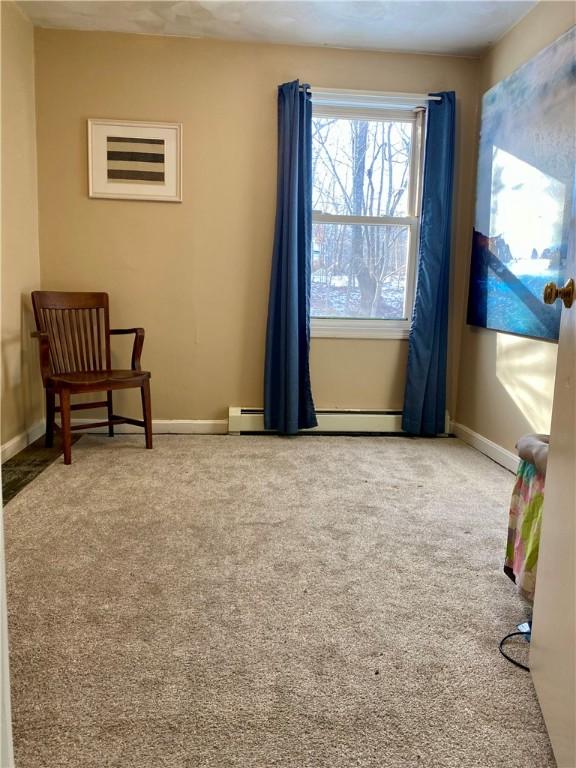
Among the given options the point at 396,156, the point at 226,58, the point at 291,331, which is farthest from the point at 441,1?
the point at 291,331

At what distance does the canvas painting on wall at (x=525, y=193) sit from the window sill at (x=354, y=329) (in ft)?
1.68

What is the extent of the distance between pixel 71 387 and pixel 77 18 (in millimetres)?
2028

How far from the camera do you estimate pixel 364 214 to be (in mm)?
3609

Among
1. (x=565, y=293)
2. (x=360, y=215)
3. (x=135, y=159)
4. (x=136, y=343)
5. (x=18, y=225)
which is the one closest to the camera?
(x=565, y=293)

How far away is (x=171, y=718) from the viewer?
1212 millimetres

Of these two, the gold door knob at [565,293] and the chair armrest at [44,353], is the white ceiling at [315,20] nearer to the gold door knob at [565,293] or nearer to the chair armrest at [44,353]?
the chair armrest at [44,353]

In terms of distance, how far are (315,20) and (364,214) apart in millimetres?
1080

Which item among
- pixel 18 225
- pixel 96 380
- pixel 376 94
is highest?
pixel 376 94

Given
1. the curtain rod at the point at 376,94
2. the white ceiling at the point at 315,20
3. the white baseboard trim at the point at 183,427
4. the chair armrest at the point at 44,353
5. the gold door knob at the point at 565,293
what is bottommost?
the white baseboard trim at the point at 183,427

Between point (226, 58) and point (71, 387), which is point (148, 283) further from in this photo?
point (226, 58)

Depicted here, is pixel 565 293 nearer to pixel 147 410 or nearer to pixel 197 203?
pixel 147 410

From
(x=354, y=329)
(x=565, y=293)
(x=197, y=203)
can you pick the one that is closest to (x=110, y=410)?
(x=197, y=203)

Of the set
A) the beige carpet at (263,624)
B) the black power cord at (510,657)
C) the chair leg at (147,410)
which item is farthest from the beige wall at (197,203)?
the black power cord at (510,657)

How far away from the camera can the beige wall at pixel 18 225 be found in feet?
9.77
